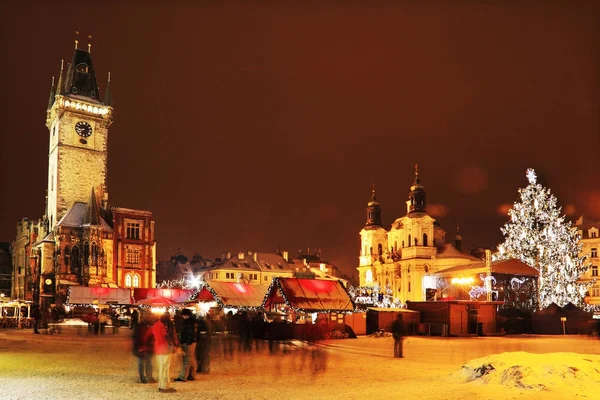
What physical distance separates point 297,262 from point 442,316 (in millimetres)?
74719

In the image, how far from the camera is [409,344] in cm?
3019

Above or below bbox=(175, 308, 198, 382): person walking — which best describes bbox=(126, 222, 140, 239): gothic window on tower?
above

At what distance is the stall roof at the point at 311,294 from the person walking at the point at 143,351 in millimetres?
15721

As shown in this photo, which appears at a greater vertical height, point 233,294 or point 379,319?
point 233,294

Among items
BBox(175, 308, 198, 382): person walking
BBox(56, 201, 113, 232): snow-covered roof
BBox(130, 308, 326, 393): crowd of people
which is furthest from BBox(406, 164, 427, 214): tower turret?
BBox(175, 308, 198, 382): person walking

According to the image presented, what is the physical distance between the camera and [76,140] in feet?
233

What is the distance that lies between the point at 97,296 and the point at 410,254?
176ft

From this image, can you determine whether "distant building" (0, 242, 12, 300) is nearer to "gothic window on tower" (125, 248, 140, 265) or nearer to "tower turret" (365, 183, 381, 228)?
"gothic window on tower" (125, 248, 140, 265)

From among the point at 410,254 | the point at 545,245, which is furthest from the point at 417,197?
the point at 545,245

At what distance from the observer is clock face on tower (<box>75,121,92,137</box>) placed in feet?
234

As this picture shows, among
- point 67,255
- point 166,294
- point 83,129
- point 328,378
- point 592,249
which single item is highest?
point 83,129

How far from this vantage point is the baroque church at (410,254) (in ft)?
300

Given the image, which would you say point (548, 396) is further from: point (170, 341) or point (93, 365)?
point (93, 365)

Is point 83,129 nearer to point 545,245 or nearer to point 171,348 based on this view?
point 545,245
